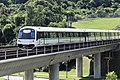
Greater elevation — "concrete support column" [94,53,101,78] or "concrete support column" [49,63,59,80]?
"concrete support column" [49,63,59,80]

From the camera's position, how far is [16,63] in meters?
33.1

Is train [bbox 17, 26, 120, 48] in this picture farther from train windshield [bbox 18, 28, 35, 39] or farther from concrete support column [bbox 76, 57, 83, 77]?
concrete support column [bbox 76, 57, 83, 77]

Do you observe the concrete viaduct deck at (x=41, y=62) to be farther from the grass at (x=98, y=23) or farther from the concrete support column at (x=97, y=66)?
the grass at (x=98, y=23)

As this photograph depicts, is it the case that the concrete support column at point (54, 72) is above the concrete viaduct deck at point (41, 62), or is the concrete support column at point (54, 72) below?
below

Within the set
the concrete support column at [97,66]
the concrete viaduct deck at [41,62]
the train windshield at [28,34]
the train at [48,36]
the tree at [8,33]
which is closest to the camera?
the concrete viaduct deck at [41,62]

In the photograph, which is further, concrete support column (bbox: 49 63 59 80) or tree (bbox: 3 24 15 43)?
tree (bbox: 3 24 15 43)

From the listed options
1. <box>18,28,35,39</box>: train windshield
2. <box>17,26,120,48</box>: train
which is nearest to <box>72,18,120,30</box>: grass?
<box>17,26,120,48</box>: train

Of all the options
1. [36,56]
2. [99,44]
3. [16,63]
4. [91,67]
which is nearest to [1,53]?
[16,63]

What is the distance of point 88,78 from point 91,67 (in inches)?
347

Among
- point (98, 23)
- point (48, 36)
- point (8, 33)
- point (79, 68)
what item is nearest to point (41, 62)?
point (48, 36)

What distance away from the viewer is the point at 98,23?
454ft

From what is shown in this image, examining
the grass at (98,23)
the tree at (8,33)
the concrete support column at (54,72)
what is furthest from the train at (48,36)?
the grass at (98,23)

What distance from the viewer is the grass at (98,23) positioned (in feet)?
431

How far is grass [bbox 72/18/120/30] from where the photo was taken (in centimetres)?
13125
